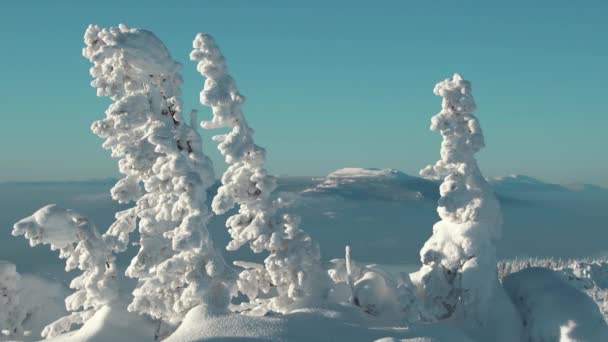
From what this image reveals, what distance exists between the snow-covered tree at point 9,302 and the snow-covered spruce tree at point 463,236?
17.5 m

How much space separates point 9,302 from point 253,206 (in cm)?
1169

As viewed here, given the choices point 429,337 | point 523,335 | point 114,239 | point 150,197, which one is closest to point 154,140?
point 150,197

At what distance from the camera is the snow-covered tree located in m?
24.9

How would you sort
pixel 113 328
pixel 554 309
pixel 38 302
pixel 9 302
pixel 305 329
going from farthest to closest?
pixel 38 302, pixel 9 302, pixel 554 309, pixel 113 328, pixel 305 329

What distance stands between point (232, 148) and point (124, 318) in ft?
24.9

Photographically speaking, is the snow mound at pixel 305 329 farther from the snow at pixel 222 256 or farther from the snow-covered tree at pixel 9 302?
the snow-covered tree at pixel 9 302

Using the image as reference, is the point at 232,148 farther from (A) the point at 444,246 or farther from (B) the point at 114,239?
(A) the point at 444,246

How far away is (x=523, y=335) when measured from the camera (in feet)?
81.9

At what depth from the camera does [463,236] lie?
25.6m

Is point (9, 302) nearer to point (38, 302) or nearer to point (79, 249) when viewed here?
point (38, 302)

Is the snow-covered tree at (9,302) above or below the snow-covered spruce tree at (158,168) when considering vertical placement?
below

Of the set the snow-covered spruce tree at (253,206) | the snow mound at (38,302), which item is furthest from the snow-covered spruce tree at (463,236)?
the snow mound at (38,302)

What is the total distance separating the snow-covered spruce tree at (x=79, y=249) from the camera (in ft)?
70.5

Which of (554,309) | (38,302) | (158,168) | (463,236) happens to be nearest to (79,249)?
(158,168)
